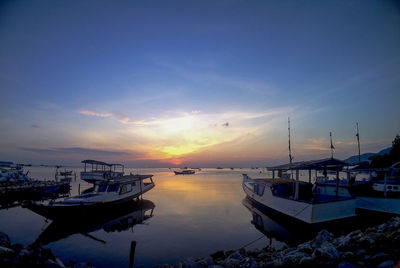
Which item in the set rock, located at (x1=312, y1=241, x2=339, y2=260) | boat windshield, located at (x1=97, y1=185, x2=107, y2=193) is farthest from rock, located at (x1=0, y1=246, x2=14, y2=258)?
boat windshield, located at (x1=97, y1=185, x2=107, y2=193)

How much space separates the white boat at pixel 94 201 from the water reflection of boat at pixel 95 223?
0.75 metres

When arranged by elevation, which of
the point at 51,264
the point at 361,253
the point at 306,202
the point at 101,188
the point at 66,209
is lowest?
the point at 66,209

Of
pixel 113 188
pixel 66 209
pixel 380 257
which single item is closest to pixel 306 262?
pixel 380 257

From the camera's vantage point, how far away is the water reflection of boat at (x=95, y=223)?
47.6ft

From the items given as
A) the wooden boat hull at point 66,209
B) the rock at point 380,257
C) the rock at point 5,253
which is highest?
the rock at point 380,257

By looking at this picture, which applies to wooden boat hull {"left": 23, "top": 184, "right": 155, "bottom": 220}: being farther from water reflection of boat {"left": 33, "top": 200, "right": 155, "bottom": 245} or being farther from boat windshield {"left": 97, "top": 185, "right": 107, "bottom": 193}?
boat windshield {"left": 97, "top": 185, "right": 107, "bottom": 193}

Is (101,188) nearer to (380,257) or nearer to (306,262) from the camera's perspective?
(306,262)

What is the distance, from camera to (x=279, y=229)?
51.8 feet

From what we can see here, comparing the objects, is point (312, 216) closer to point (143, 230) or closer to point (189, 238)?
point (189, 238)

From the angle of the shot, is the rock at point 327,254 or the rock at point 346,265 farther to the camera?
the rock at point 327,254

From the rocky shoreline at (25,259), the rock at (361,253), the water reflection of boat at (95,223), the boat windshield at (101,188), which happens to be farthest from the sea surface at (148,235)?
the rock at (361,253)

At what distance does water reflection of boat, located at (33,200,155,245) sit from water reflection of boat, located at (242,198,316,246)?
1146cm

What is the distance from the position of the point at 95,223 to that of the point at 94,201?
86.1 inches

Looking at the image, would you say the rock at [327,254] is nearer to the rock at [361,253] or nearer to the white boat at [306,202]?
the rock at [361,253]
